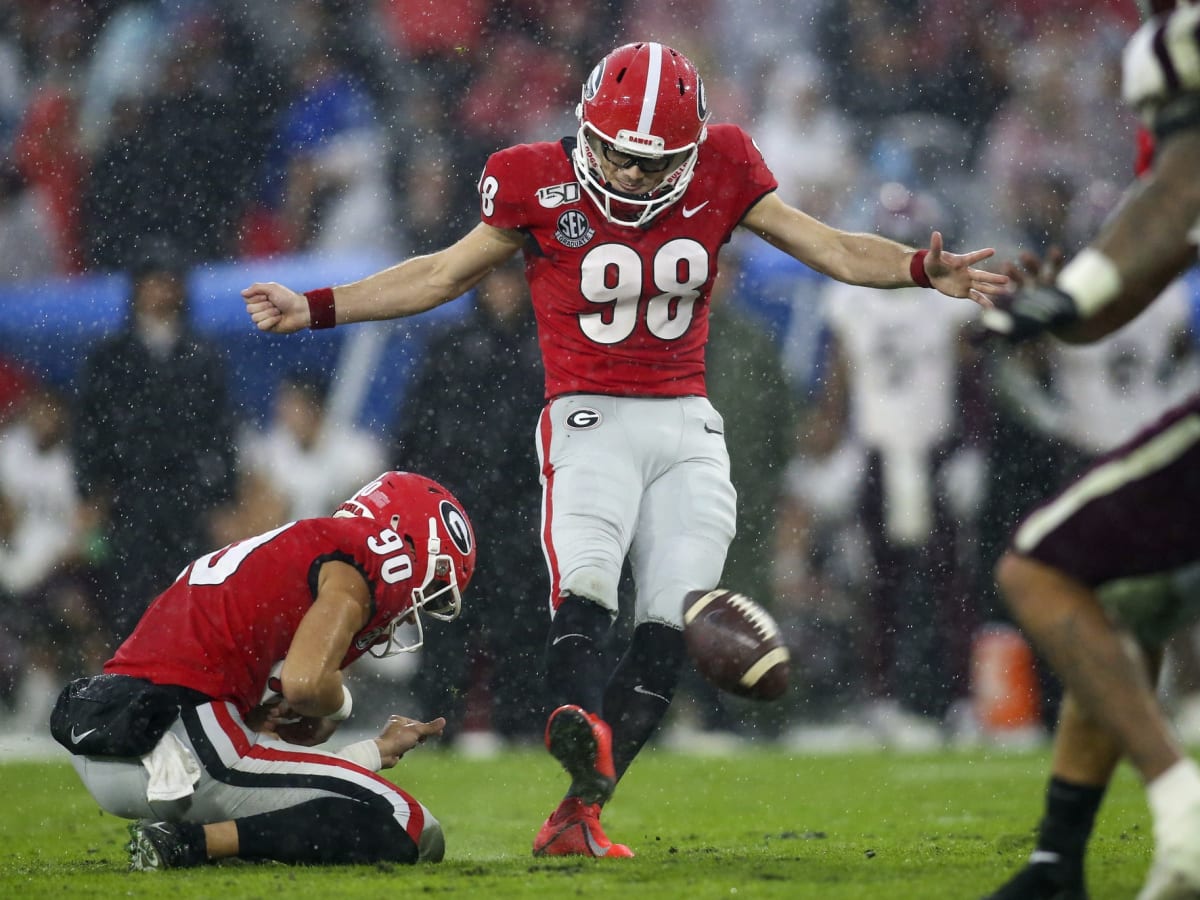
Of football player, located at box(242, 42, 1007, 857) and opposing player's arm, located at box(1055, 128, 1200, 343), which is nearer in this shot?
opposing player's arm, located at box(1055, 128, 1200, 343)

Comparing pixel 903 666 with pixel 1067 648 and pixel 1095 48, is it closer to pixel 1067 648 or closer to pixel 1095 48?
pixel 1095 48

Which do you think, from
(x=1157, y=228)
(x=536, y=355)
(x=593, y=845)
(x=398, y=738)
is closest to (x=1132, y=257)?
(x=1157, y=228)

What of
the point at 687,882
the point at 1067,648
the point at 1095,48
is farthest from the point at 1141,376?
the point at 1067,648

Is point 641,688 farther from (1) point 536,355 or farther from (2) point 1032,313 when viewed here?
(1) point 536,355

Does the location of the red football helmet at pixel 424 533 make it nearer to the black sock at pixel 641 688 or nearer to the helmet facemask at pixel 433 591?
the helmet facemask at pixel 433 591

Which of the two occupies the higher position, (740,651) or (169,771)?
(740,651)

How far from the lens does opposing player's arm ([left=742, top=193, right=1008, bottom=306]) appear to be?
4332 mm

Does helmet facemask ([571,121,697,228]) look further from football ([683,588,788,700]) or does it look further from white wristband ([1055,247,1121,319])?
white wristband ([1055,247,1121,319])

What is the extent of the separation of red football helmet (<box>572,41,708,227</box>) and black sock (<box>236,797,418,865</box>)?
1.59m

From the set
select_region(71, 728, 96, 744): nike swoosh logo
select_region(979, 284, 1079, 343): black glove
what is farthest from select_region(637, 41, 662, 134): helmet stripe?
select_region(71, 728, 96, 744): nike swoosh logo

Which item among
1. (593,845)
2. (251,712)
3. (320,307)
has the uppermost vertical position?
(320,307)

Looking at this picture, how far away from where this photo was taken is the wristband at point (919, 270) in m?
4.40

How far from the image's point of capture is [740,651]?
3.72 m

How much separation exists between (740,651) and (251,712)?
46.9 inches
